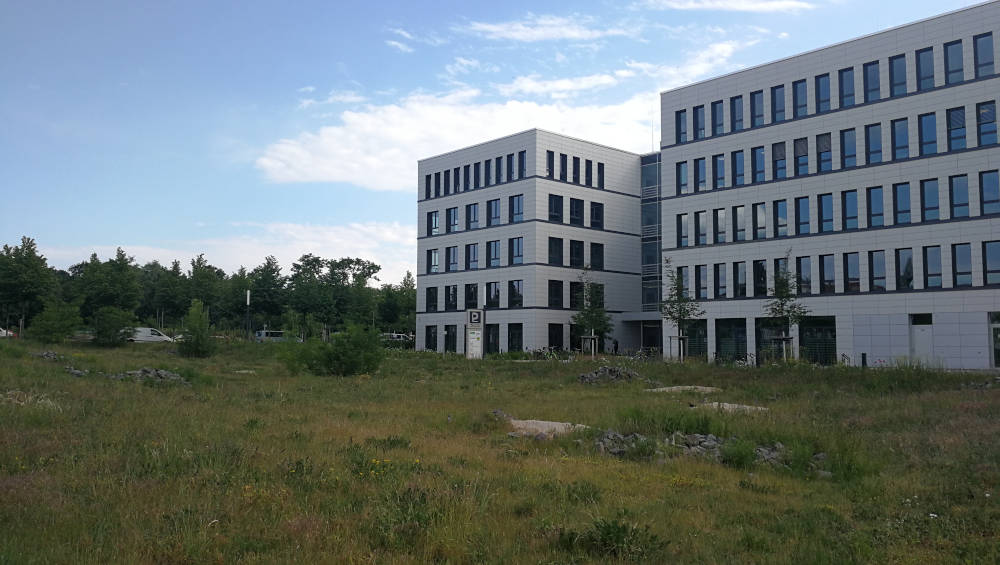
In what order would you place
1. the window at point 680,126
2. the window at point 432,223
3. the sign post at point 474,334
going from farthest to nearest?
the window at point 432,223
the window at point 680,126
the sign post at point 474,334

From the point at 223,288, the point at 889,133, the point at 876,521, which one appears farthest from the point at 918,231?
the point at 223,288

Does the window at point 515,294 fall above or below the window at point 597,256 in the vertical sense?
below

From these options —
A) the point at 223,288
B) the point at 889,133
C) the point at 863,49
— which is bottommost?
the point at 223,288

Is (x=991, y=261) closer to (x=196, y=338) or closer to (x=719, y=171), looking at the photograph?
(x=719, y=171)

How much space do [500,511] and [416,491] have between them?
1.08 m

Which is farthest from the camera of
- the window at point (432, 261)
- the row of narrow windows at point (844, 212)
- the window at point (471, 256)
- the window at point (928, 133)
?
the window at point (432, 261)

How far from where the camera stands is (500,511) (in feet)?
27.1

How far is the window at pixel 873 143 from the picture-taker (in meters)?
46.5

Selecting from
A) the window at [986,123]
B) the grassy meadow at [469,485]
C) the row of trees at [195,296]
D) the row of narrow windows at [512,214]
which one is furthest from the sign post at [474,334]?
the grassy meadow at [469,485]

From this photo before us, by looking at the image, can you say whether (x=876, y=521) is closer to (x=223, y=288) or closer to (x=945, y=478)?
(x=945, y=478)

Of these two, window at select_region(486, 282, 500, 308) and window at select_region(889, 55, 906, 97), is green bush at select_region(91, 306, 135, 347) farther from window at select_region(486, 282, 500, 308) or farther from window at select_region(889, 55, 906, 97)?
window at select_region(889, 55, 906, 97)

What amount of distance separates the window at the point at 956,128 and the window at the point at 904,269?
6489 millimetres

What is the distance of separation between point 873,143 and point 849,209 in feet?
14.1

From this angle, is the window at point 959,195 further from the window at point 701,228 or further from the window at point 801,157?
the window at point 701,228
